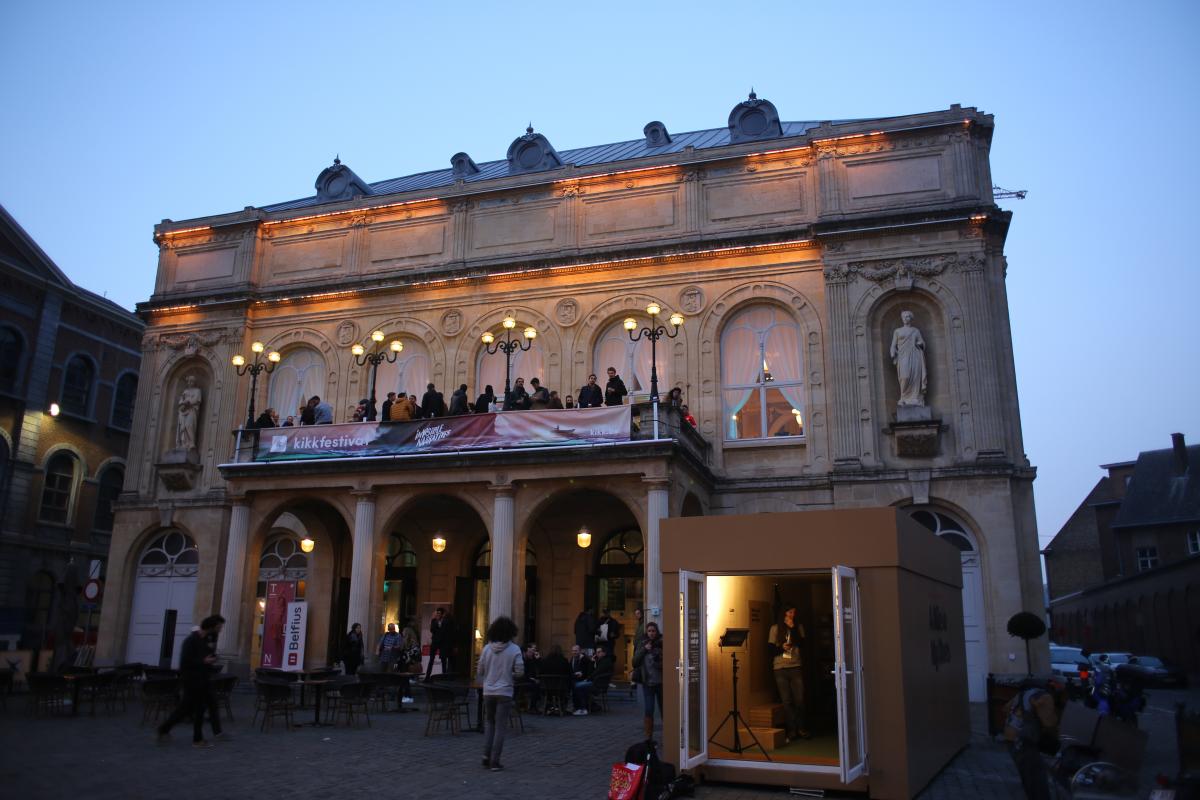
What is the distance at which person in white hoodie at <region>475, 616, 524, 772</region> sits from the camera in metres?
12.2

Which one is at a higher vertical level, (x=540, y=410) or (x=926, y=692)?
(x=540, y=410)

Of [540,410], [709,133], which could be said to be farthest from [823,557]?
[709,133]

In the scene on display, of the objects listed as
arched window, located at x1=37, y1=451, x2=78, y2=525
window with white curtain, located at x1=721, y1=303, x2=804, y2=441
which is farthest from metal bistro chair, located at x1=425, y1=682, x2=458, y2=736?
arched window, located at x1=37, y1=451, x2=78, y2=525

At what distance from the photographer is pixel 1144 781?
1219cm

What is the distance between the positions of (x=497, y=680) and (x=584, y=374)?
45.8 ft

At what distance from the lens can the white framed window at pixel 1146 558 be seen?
5059cm

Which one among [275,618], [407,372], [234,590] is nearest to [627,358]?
[407,372]

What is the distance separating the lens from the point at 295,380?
28828 millimetres

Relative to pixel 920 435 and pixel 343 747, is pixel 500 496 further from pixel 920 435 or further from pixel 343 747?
pixel 920 435

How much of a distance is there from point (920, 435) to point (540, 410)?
30.7 ft

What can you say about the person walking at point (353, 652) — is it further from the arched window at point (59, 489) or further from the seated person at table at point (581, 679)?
the arched window at point (59, 489)

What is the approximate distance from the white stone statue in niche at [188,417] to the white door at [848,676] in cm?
2386

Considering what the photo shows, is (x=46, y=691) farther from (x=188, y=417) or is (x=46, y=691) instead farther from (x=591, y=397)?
(x=188, y=417)

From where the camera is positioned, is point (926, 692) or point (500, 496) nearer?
point (926, 692)
